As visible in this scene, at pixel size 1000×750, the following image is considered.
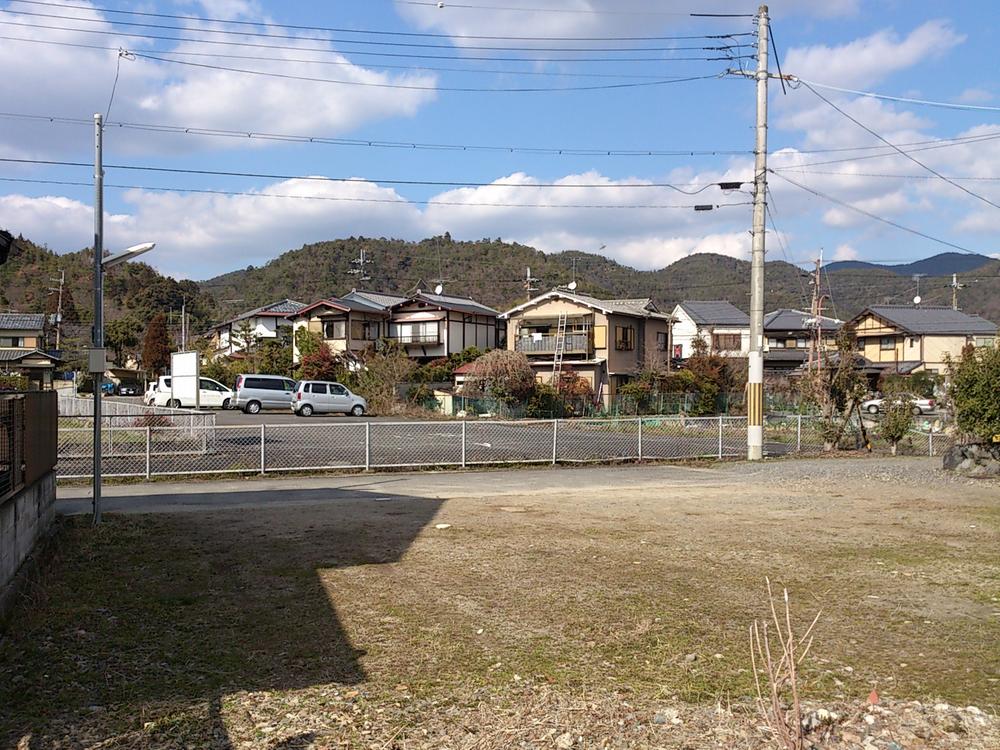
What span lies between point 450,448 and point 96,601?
12923 mm

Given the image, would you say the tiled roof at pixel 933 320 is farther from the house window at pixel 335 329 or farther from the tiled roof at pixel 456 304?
the house window at pixel 335 329

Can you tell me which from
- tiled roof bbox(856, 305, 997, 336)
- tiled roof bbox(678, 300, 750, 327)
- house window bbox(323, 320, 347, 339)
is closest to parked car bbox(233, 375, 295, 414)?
house window bbox(323, 320, 347, 339)

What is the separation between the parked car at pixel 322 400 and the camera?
107 feet

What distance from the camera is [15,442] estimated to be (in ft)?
23.9

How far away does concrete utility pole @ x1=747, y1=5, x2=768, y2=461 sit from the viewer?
18812 millimetres

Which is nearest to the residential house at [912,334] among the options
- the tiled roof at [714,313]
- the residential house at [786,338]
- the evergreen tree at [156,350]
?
the residential house at [786,338]

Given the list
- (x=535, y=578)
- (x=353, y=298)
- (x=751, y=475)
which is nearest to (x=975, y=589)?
(x=535, y=578)

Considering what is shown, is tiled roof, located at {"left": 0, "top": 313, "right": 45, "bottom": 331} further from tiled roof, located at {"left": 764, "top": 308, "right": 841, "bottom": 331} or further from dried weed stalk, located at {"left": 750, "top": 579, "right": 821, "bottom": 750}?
dried weed stalk, located at {"left": 750, "top": 579, "right": 821, "bottom": 750}

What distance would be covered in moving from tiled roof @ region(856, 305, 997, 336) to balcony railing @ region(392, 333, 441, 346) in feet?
101

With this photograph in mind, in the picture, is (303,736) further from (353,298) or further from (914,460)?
(353,298)

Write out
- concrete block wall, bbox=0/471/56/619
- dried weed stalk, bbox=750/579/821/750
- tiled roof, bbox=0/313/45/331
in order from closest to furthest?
dried weed stalk, bbox=750/579/821/750 → concrete block wall, bbox=0/471/56/619 → tiled roof, bbox=0/313/45/331

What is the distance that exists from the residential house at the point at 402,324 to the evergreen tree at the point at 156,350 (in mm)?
12439

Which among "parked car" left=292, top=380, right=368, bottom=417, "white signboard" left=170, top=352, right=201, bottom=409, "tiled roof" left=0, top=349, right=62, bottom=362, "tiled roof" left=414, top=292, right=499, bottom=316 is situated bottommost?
"parked car" left=292, top=380, right=368, bottom=417

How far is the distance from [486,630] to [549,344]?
3687cm
